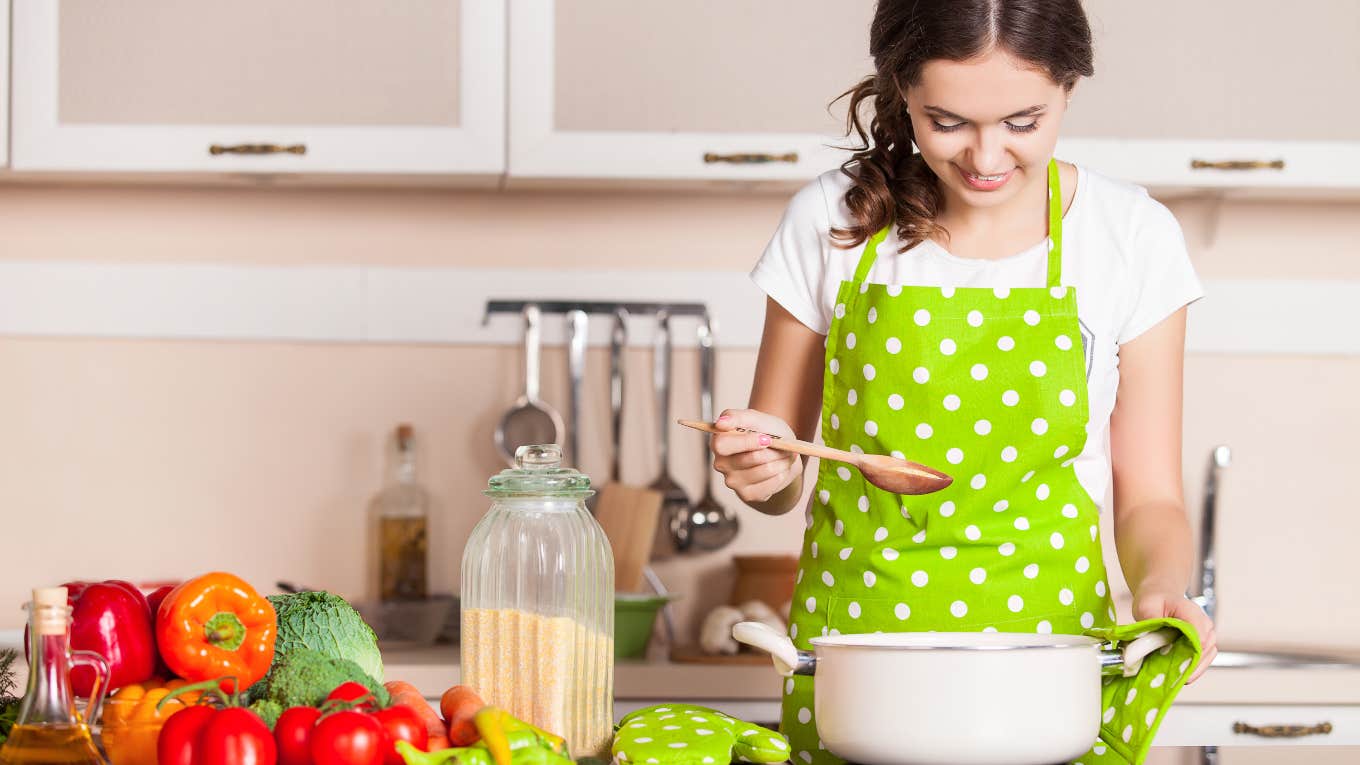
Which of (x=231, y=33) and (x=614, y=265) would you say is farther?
(x=614, y=265)

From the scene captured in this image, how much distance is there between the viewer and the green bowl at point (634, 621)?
78.5 inches

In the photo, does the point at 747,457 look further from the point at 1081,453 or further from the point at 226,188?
the point at 226,188

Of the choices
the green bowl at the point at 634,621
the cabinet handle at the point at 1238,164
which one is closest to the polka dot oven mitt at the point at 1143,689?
the green bowl at the point at 634,621

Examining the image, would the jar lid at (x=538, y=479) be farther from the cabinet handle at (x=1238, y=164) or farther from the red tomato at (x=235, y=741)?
the cabinet handle at (x=1238, y=164)

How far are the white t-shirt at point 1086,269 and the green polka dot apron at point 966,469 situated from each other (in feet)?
0.07

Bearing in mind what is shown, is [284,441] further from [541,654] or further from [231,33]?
[541,654]

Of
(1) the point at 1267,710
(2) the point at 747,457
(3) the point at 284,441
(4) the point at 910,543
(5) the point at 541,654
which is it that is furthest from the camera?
(3) the point at 284,441

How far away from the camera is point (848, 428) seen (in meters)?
1.34

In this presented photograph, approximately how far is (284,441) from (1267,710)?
→ 59.4 inches

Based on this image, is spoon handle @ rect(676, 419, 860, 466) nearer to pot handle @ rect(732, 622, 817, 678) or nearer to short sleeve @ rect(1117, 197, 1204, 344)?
pot handle @ rect(732, 622, 817, 678)

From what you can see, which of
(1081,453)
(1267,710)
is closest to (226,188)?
(1081,453)

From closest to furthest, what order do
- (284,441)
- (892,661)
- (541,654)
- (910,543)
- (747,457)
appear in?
(892,661) → (541,654) → (747,457) → (910,543) → (284,441)

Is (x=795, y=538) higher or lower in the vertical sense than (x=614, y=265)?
lower

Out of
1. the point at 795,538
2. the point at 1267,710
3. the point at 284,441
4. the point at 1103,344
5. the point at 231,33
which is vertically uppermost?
the point at 231,33
